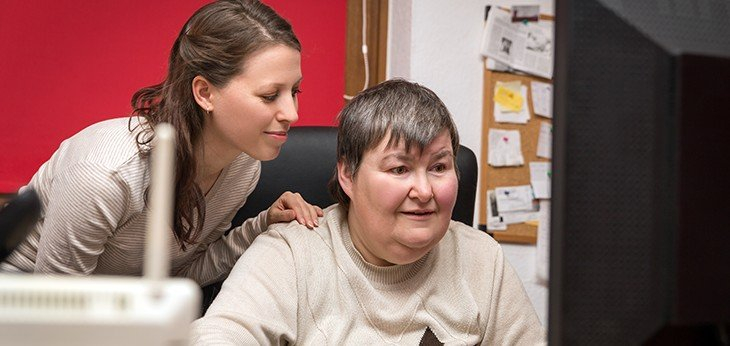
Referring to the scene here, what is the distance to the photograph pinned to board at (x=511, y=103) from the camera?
2.88 metres

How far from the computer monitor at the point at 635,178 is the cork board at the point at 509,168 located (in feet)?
7.13

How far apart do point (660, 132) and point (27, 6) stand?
7.32 feet

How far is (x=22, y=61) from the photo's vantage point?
2.49 meters

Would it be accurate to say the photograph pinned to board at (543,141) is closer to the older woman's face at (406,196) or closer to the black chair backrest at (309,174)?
the black chair backrest at (309,174)

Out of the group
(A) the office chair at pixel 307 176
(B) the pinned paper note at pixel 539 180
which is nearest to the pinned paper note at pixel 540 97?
(B) the pinned paper note at pixel 539 180

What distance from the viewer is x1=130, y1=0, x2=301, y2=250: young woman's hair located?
157cm

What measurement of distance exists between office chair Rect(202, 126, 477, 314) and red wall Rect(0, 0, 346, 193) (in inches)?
36.9

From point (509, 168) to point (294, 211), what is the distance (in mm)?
1501

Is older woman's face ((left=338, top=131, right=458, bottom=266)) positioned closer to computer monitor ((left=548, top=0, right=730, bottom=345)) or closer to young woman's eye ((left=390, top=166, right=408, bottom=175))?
young woman's eye ((left=390, top=166, right=408, bottom=175))

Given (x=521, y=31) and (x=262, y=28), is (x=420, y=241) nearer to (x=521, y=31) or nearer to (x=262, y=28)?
(x=262, y=28)

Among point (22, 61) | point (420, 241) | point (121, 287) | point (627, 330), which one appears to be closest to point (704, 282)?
point (627, 330)

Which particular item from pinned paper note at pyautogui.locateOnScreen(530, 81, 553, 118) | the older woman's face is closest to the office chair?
the older woman's face

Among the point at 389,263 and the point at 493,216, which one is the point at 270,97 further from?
the point at 493,216

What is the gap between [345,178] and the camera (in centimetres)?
149
